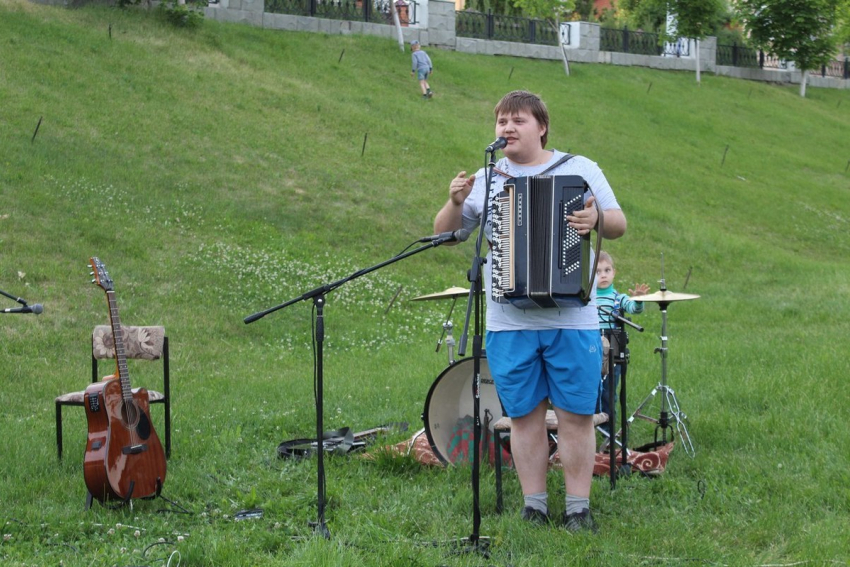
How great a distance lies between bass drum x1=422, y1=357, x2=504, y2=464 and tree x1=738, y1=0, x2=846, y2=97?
33.8 metres

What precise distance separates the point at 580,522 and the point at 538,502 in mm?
261

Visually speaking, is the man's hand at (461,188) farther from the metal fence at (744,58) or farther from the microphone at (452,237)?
the metal fence at (744,58)

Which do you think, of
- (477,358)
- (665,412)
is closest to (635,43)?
(665,412)

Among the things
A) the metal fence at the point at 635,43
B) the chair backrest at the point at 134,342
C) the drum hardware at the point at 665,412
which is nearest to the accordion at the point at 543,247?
the drum hardware at the point at 665,412

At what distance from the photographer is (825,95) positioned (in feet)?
129

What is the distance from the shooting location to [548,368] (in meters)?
5.27

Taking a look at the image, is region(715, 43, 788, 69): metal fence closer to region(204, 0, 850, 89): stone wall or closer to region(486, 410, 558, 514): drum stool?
region(204, 0, 850, 89): stone wall

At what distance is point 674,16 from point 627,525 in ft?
109

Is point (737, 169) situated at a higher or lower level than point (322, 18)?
lower

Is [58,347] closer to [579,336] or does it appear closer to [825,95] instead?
[579,336]

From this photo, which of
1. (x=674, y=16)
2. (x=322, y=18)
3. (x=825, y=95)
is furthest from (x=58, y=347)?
(x=825, y=95)

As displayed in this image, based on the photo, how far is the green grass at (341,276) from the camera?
18.1 ft

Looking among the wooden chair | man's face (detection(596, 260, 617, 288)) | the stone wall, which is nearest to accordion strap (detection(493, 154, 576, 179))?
man's face (detection(596, 260, 617, 288))

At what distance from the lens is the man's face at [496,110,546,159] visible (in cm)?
523
